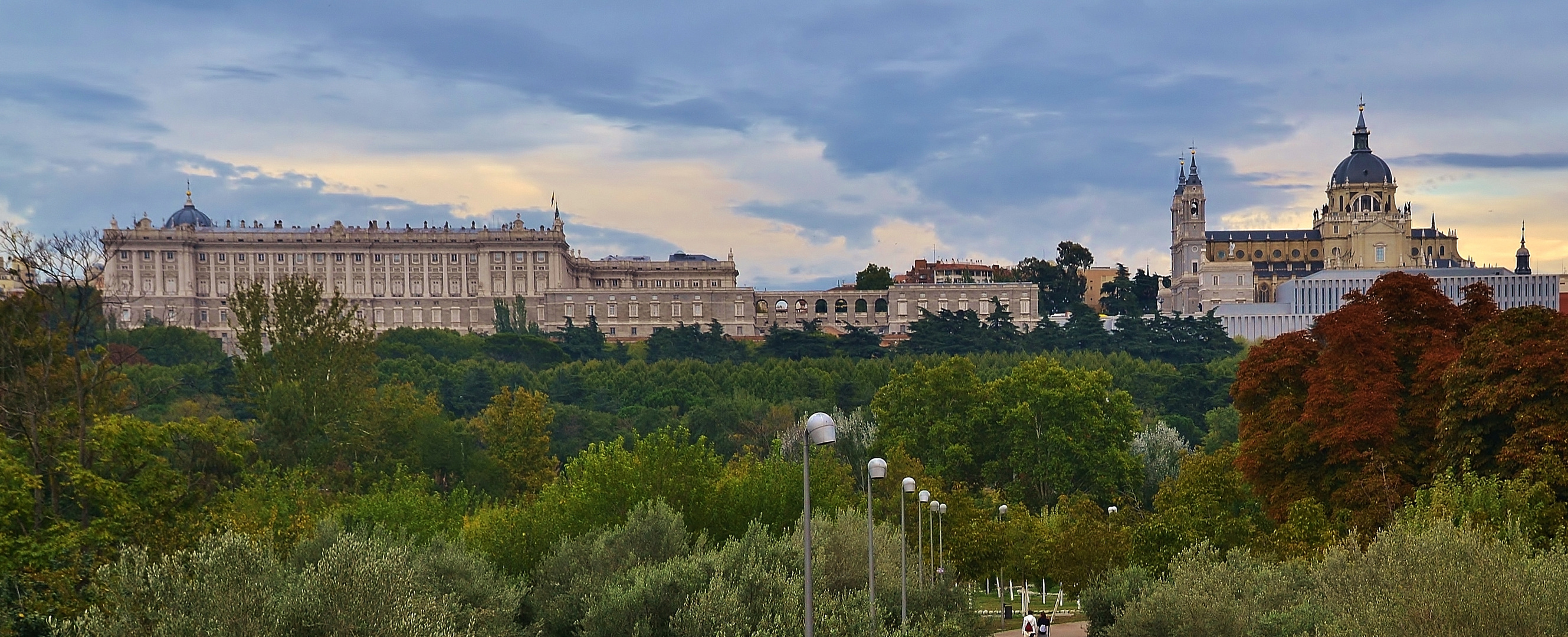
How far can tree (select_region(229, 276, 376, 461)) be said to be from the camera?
71.4 meters

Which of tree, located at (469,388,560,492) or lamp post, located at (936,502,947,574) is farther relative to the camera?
tree, located at (469,388,560,492)

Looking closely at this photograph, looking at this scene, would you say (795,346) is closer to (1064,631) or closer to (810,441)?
(1064,631)

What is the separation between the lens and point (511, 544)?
39.9 meters

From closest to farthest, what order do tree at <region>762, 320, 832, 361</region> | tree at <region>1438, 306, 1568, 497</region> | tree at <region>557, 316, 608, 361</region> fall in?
tree at <region>1438, 306, 1568, 497</region>
tree at <region>762, 320, 832, 361</region>
tree at <region>557, 316, 608, 361</region>

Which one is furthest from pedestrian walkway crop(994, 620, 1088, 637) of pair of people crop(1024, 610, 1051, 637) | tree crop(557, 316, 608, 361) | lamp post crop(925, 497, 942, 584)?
tree crop(557, 316, 608, 361)

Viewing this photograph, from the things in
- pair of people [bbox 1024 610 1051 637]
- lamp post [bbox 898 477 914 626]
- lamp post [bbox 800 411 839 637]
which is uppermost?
lamp post [bbox 800 411 839 637]

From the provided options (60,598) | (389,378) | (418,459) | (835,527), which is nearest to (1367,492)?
(835,527)

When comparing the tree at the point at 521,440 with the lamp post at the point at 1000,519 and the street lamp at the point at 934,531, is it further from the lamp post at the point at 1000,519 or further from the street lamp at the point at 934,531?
the street lamp at the point at 934,531

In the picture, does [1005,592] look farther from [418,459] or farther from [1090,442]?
[418,459]

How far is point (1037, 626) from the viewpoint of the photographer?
134 ft

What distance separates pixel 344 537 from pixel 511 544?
14149 mm

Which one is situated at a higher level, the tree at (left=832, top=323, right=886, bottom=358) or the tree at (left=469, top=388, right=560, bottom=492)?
the tree at (left=832, top=323, right=886, bottom=358)

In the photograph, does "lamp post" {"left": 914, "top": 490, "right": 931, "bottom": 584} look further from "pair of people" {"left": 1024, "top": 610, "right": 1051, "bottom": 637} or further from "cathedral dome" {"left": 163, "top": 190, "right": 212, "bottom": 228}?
"cathedral dome" {"left": 163, "top": 190, "right": 212, "bottom": 228}

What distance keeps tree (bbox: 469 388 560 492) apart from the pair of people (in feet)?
117
